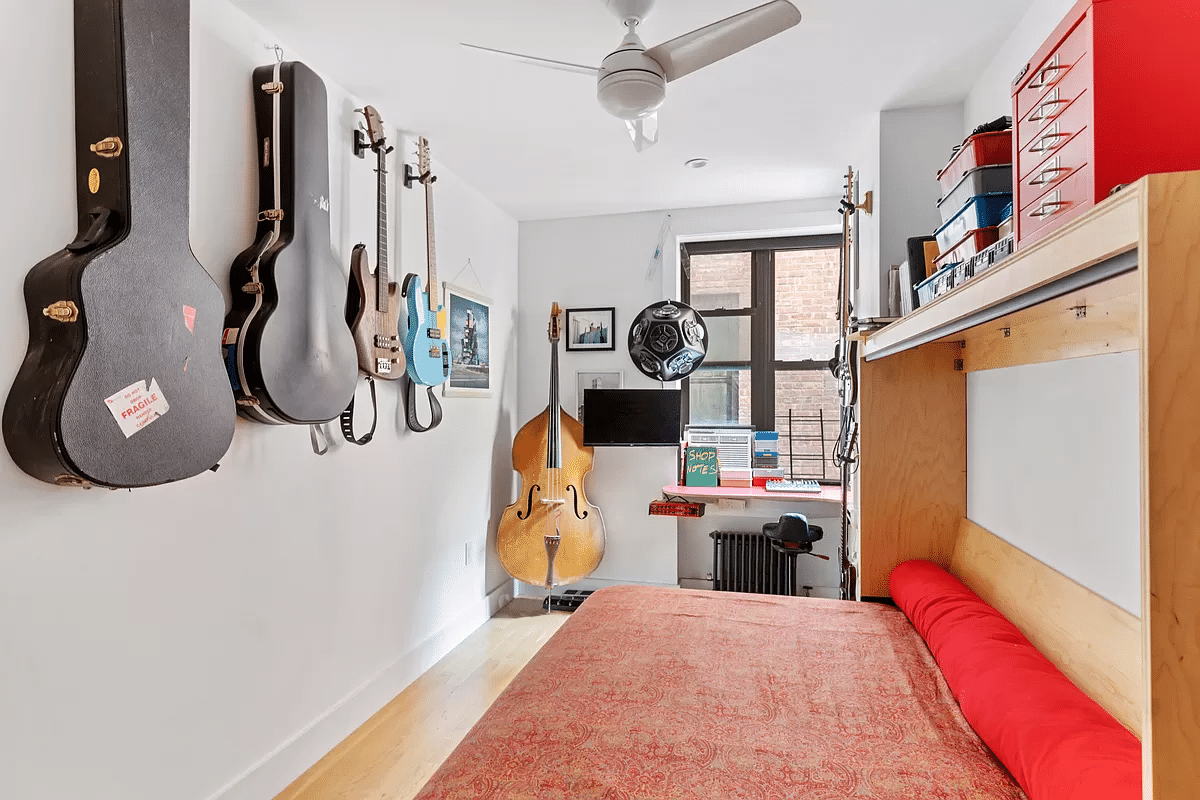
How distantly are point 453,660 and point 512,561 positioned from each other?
67cm

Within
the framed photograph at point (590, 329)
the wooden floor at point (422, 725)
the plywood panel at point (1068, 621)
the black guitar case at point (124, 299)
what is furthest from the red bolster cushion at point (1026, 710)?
the framed photograph at point (590, 329)

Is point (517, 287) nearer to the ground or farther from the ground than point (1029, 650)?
farther from the ground

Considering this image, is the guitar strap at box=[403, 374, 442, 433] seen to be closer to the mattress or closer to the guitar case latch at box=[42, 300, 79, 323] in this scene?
the mattress

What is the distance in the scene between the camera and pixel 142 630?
1.61 meters

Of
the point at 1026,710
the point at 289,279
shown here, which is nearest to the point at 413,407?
the point at 289,279

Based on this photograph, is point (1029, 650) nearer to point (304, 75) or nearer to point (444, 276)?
point (304, 75)

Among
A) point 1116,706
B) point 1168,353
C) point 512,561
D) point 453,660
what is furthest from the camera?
point 512,561

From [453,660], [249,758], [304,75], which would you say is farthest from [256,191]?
[453,660]

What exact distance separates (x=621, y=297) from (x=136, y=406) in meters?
2.99

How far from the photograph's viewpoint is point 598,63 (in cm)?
222

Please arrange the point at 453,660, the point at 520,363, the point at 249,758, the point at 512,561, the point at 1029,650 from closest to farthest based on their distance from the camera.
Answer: the point at 1029,650 < the point at 249,758 < the point at 453,660 < the point at 512,561 < the point at 520,363

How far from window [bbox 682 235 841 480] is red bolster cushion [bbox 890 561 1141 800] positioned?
2.20m

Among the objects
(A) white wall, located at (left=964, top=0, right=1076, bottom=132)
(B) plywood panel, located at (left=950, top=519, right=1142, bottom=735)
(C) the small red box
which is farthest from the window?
(B) plywood panel, located at (left=950, top=519, right=1142, bottom=735)

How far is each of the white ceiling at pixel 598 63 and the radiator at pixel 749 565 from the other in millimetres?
2100
